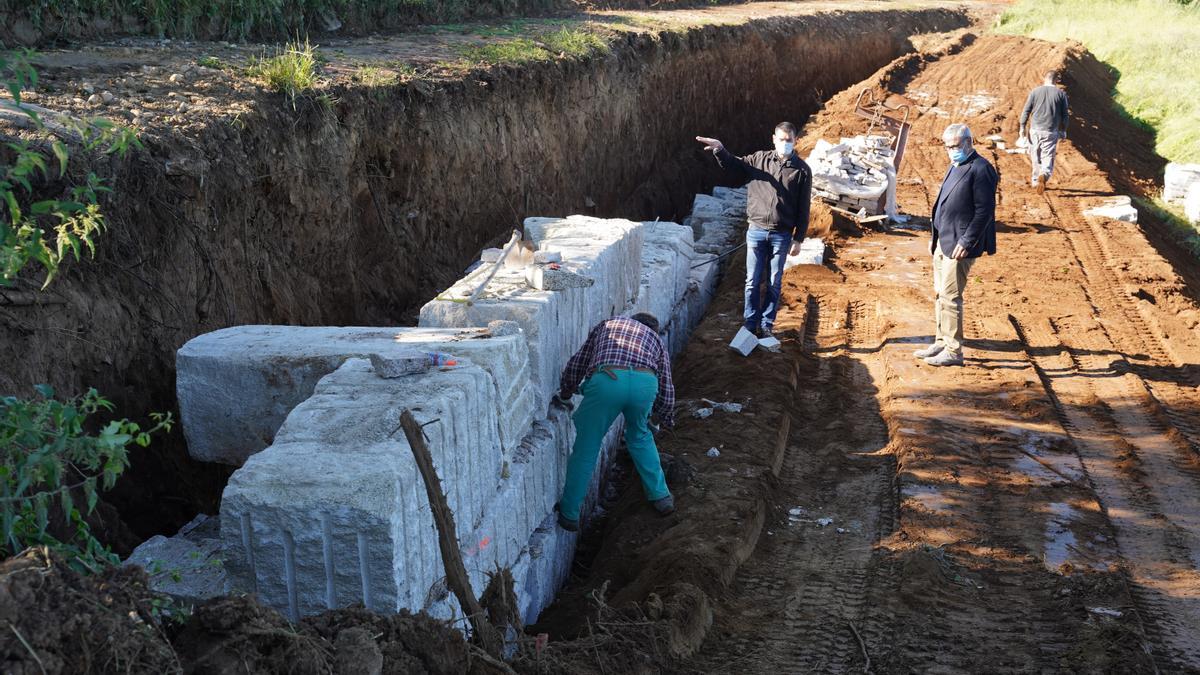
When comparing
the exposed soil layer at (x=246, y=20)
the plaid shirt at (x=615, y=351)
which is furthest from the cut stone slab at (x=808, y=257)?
the exposed soil layer at (x=246, y=20)

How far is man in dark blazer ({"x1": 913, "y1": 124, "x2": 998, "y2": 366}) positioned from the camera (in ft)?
27.6

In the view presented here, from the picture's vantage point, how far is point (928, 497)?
22.2ft

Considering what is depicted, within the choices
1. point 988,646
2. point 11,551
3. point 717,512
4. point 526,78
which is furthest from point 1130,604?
point 526,78

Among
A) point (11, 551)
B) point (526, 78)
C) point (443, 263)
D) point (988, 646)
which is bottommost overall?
point (988, 646)

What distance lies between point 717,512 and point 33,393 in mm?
3880

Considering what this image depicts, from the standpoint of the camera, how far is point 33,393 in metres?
4.95

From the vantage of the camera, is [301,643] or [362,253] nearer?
[301,643]

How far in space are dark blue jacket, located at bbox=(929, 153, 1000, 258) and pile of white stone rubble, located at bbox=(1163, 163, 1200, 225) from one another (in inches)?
343

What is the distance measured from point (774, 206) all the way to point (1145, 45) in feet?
82.5

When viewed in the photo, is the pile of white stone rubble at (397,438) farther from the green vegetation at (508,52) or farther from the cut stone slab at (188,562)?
the green vegetation at (508,52)

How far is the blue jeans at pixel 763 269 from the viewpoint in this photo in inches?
362

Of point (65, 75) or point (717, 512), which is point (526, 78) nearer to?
point (65, 75)

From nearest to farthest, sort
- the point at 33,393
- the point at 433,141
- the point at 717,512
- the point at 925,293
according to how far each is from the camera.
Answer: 1. the point at 33,393
2. the point at 717,512
3. the point at 433,141
4. the point at 925,293

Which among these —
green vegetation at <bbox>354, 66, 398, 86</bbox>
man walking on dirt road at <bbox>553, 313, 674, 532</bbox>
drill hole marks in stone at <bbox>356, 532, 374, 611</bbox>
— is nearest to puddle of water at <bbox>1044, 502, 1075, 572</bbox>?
man walking on dirt road at <bbox>553, 313, 674, 532</bbox>
